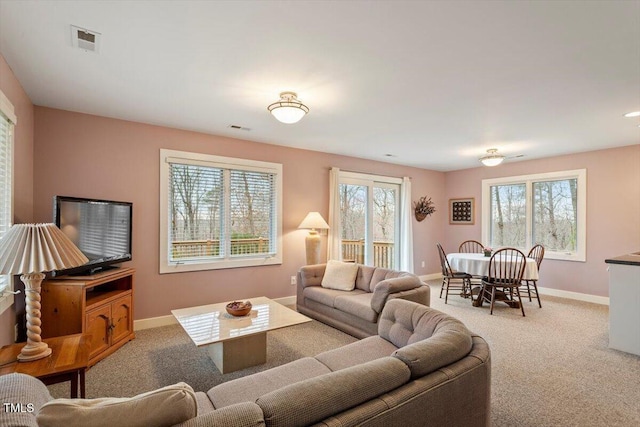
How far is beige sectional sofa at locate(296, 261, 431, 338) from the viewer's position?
3164mm

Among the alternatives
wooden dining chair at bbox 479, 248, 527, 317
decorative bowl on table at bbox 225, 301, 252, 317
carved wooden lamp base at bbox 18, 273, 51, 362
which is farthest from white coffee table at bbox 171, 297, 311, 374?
wooden dining chair at bbox 479, 248, 527, 317

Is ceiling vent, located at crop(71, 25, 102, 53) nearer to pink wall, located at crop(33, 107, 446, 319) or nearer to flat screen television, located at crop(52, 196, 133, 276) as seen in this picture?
flat screen television, located at crop(52, 196, 133, 276)

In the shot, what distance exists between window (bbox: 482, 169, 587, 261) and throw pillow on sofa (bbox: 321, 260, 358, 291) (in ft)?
12.7

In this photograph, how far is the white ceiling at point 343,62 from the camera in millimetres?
1771

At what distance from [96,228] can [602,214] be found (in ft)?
23.3

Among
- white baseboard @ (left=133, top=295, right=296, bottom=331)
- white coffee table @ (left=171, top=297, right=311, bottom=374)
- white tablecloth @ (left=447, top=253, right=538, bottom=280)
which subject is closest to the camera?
white coffee table @ (left=171, top=297, right=311, bottom=374)

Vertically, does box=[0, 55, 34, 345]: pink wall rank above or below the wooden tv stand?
above

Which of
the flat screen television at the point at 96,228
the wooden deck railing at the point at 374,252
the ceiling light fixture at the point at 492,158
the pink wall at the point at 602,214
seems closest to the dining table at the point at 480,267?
the pink wall at the point at 602,214

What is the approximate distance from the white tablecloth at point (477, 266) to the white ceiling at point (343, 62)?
6.56 ft

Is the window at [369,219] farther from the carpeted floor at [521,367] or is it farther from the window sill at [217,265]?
the carpeted floor at [521,367]

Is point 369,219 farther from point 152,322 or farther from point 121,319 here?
point 121,319

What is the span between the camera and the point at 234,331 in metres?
2.53

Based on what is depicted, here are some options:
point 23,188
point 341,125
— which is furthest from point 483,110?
point 23,188

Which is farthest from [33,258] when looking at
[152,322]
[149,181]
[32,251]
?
[152,322]
